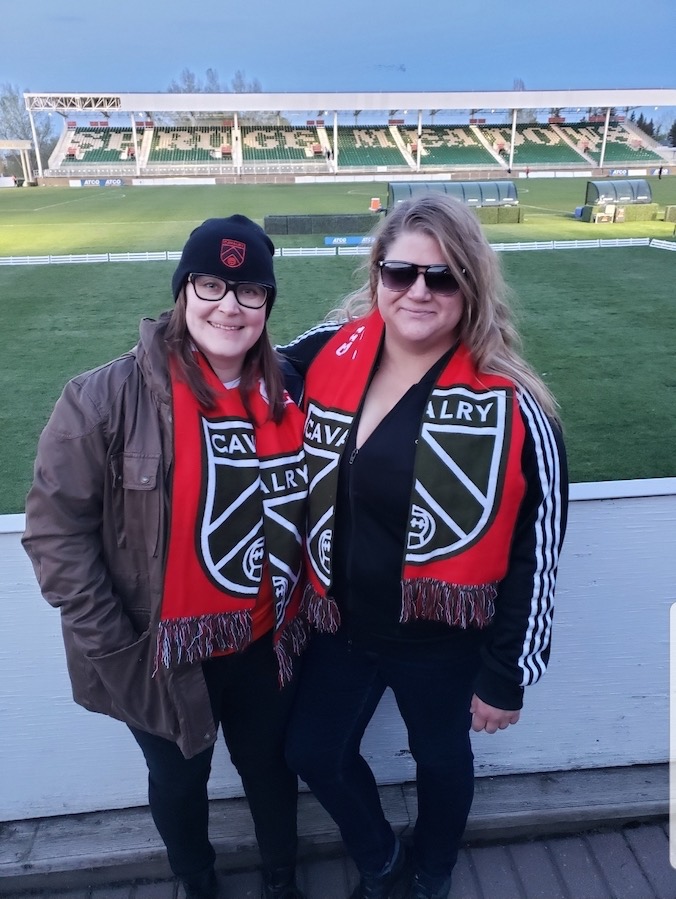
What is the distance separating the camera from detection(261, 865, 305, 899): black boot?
2027mm

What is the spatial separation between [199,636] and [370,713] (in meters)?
0.57

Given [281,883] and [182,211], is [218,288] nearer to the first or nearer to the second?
[281,883]

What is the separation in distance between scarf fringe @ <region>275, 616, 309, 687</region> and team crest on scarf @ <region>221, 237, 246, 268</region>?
3.08 feet

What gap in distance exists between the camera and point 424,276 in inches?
60.6

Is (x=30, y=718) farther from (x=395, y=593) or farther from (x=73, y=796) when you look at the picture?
(x=395, y=593)

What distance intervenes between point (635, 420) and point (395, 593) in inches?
159

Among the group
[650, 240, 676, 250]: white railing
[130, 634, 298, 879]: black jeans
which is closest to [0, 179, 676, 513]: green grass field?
[650, 240, 676, 250]: white railing

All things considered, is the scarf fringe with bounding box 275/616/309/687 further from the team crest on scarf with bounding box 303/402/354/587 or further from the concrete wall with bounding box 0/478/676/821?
the concrete wall with bounding box 0/478/676/821

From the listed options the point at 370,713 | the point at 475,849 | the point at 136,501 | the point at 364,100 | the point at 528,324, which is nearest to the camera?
the point at 136,501

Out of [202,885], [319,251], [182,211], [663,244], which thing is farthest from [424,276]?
[182,211]

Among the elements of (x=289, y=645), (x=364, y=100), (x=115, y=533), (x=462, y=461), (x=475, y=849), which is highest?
(x=364, y=100)

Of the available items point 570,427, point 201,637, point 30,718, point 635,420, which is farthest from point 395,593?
point 635,420

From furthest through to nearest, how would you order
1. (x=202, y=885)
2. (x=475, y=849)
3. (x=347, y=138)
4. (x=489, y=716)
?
(x=347, y=138), (x=475, y=849), (x=202, y=885), (x=489, y=716)

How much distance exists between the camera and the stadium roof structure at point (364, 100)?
43.2 metres
